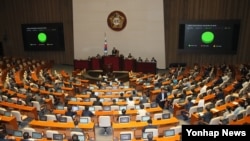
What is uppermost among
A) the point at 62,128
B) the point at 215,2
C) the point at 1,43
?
the point at 215,2

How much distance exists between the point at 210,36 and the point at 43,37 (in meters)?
16.8

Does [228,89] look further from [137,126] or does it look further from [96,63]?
[96,63]

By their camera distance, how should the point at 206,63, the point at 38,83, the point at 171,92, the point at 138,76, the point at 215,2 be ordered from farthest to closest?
the point at 206,63 → the point at 215,2 → the point at 138,76 → the point at 38,83 → the point at 171,92

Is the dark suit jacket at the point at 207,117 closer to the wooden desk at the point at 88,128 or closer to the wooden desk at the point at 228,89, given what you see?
the wooden desk at the point at 228,89

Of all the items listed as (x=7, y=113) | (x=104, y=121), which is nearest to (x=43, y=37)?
(x=7, y=113)

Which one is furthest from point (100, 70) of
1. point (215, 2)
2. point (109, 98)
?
point (215, 2)

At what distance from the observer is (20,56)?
30.6 metres

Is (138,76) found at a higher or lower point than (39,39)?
lower

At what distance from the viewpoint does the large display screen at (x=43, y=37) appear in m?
28.4

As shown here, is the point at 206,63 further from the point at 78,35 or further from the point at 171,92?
the point at 78,35

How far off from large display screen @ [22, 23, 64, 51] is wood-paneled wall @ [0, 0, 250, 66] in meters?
0.57

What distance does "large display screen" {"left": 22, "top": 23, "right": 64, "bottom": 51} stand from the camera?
1118 inches

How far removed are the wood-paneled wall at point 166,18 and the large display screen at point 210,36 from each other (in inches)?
25.1

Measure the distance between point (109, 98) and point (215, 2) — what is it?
1496 cm
